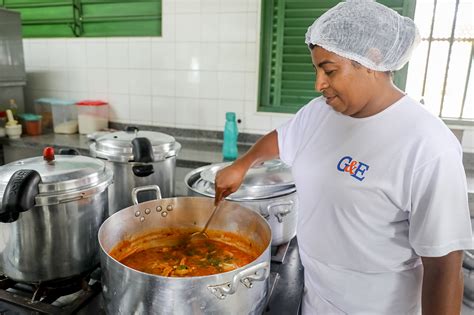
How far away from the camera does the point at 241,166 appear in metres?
1.23

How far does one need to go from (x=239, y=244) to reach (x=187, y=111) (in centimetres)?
198

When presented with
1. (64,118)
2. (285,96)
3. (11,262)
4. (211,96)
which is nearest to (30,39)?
(64,118)

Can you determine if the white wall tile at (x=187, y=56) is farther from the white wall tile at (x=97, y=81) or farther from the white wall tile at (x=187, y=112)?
the white wall tile at (x=97, y=81)

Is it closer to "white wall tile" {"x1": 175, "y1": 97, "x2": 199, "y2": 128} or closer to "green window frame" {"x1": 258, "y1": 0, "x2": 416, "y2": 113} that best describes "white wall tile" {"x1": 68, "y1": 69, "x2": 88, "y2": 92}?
"white wall tile" {"x1": 175, "y1": 97, "x2": 199, "y2": 128}

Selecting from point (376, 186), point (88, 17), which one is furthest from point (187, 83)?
point (376, 186)

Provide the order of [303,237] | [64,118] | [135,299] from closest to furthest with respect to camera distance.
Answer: [135,299]
[303,237]
[64,118]

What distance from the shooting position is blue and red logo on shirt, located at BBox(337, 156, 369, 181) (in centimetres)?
92

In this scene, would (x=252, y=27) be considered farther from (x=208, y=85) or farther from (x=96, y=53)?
(x=96, y=53)

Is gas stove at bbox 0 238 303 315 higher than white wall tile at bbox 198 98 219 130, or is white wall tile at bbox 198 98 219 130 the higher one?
white wall tile at bbox 198 98 219 130

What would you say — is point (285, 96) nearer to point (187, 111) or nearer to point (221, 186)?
point (187, 111)

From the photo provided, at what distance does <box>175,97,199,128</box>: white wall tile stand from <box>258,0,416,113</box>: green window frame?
1.80 ft

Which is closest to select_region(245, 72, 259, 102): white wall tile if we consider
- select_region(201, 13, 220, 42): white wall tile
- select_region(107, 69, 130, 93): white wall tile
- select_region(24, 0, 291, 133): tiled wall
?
select_region(24, 0, 291, 133): tiled wall

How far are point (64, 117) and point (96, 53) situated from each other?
0.65 meters

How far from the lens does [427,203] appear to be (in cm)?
80
